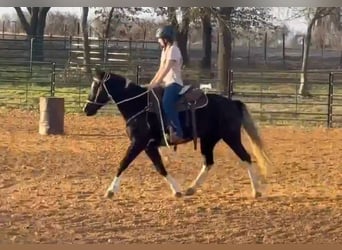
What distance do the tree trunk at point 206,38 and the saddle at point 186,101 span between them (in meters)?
0.44

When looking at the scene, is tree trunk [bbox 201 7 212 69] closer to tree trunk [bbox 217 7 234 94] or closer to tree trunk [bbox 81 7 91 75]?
tree trunk [bbox 217 7 234 94]

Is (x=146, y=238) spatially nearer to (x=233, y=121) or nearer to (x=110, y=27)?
(x=233, y=121)

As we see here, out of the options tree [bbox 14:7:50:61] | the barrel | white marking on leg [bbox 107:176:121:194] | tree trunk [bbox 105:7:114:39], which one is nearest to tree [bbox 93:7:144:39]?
tree trunk [bbox 105:7:114:39]

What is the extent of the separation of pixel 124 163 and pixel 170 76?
0.64 m

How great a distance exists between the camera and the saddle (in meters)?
5.55

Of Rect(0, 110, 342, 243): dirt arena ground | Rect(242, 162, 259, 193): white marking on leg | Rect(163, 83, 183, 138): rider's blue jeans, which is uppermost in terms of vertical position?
Rect(163, 83, 183, 138): rider's blue jeans

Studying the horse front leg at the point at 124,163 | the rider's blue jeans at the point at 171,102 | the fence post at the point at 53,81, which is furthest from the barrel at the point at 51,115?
the rider's blue jeans at the point at 171,102

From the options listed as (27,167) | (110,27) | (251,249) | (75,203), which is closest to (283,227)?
(251,249)

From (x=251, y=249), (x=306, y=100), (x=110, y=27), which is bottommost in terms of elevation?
(x=251, y=249)

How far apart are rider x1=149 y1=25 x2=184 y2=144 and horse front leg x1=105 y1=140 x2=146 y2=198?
220 millimetres

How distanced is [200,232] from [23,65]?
2.47 meters

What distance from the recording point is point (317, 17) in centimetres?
582

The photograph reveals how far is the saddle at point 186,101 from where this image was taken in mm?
5555

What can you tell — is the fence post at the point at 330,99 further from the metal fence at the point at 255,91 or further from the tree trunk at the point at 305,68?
the tree trunk at the point at 305,68
